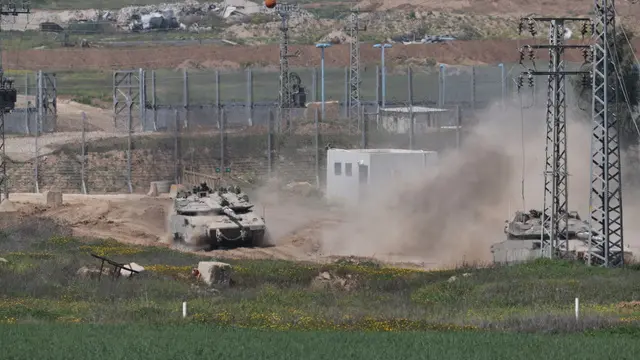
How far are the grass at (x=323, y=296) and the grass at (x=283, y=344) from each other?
256cm

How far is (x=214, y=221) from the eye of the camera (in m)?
58.1

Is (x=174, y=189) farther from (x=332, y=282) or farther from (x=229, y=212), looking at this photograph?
(x=332, y=282)

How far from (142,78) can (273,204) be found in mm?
14826

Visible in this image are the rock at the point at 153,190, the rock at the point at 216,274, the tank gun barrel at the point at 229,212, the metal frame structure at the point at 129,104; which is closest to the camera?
the rock at the point at 216,274

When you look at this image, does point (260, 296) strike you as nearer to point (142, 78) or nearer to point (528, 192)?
point (528, 192)

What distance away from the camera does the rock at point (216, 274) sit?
147 feet

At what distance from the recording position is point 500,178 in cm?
6612

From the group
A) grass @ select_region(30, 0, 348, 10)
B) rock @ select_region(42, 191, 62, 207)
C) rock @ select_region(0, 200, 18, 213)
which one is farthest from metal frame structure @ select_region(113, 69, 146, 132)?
grass @ select_region(30, 0, 348, 10)

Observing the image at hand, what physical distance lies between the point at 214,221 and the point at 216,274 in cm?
1327

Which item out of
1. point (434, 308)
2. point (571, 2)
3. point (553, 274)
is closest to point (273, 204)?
point (553, 274)

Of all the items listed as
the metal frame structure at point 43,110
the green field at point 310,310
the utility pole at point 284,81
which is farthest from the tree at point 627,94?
the green field at point 310,310

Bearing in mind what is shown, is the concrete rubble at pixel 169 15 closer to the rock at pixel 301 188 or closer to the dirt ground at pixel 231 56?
the dirt ground at pixel 231 56

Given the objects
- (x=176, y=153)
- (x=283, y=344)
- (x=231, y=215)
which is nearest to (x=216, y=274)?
(x=231, y=215)

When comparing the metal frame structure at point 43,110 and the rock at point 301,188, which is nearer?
the rock at point 301,188
